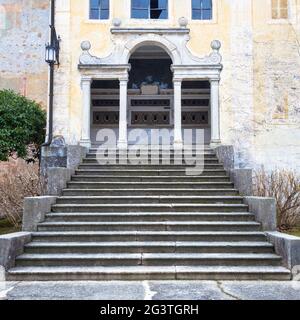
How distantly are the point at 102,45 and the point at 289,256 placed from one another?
30.7ft

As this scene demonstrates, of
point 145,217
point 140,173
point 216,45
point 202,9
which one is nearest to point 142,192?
point 140,173

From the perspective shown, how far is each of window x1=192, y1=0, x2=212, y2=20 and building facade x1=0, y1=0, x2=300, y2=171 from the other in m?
0.03

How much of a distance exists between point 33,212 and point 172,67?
7094 millimetres

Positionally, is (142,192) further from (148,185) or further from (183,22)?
(183,22)

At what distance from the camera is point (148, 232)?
25.8 ft

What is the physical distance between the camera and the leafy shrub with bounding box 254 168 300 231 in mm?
10227

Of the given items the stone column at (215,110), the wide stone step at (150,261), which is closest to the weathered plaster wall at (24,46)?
the stone column at (215,110)

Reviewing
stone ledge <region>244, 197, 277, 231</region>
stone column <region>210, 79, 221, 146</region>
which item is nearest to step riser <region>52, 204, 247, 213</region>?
stone ledge <region>244, 197, 277, 231</region>

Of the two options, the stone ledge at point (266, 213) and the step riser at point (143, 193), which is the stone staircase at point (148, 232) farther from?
the stone ledge at point (266, 213)

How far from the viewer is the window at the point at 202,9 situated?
14.1 metres

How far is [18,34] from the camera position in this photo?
17703 millimetres

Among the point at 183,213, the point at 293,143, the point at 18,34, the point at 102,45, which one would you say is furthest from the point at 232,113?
the point at 18,34

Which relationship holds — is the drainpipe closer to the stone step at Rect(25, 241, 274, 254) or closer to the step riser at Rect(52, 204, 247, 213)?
the step riser at Rect(52, 204, 247, 213)

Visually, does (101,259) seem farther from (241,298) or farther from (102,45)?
(102,45)
